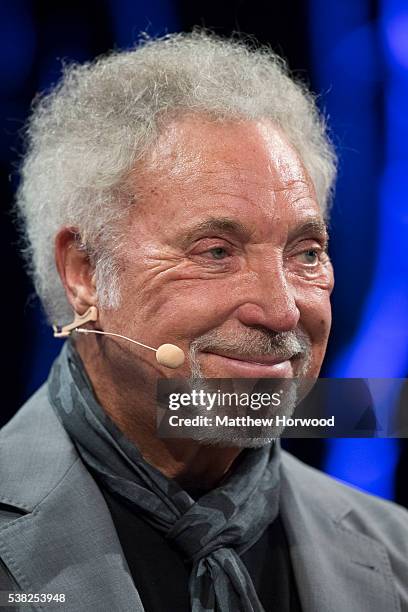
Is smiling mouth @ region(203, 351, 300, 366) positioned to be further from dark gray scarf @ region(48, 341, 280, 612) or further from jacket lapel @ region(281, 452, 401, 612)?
jacket lapel @ region(281, 452, 401, 612)

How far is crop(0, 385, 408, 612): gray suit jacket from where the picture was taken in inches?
60.1

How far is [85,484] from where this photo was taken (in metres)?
1.67

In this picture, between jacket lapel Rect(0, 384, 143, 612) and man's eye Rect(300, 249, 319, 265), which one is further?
man's eye Rect(300, 249, 319, 265)

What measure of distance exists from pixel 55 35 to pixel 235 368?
1109 mm

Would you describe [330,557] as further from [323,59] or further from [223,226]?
[323,59]

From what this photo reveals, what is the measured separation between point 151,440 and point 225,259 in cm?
40

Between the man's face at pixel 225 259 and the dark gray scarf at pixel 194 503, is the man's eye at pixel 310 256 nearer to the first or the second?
the man's face at pixel 225 259

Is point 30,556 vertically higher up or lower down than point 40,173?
lower down

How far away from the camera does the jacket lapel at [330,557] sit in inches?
67.9

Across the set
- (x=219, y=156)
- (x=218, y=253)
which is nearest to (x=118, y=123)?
(x=219, y=156)

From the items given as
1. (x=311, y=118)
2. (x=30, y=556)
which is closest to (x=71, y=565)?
(x=30, y=556)

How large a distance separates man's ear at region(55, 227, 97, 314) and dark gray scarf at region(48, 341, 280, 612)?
0.16 meters

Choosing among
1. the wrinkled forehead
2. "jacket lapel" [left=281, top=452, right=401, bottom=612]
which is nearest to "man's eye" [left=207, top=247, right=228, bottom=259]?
the wrinkled forehead

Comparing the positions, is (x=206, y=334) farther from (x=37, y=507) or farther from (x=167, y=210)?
Answer: (x=37, y=507)
